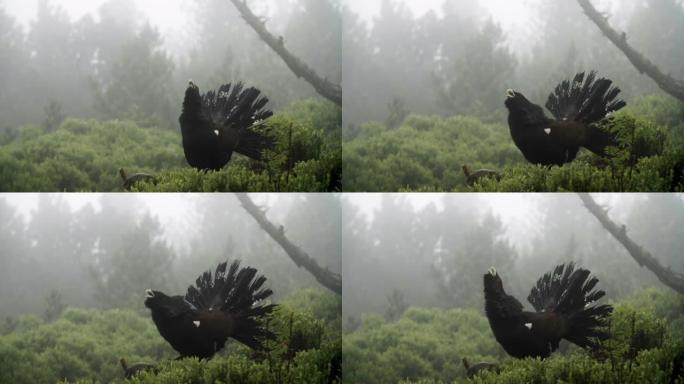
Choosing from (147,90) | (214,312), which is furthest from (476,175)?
(147,90)

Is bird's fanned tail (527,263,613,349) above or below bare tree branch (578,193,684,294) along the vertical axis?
below

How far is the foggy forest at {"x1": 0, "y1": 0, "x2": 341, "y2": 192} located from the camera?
285 centimetres

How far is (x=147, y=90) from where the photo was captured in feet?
9.90

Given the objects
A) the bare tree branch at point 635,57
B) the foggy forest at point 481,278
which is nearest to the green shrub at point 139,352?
the foggy forest at point 481,278

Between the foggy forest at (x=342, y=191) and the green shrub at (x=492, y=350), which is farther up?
the foggy forest at (x=342, y=191)

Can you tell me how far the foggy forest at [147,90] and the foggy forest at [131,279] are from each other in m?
0.10

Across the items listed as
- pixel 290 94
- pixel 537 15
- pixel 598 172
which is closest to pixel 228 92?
pixel 290 94

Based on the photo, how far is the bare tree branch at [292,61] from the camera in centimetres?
316

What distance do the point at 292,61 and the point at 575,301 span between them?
1567 millimetres

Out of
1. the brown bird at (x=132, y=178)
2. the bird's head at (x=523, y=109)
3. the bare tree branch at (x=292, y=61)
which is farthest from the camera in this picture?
the bare tree branch at (x=292, y=61)

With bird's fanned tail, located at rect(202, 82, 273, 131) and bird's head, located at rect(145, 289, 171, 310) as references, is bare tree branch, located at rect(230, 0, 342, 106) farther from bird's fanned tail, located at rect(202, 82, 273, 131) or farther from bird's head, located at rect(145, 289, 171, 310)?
bird's head, located at rect(145, 289, 171, 310)

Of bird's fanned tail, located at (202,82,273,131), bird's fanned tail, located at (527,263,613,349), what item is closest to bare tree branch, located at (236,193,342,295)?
bird's fanned tail, located at (202,82,273,131)

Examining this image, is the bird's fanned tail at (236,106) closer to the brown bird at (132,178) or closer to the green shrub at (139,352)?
the brown bird at (132,178)

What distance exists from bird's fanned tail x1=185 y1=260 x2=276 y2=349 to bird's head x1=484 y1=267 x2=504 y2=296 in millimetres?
913
